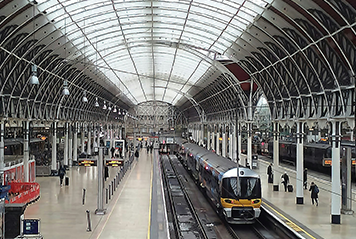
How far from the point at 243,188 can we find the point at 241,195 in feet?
1.23

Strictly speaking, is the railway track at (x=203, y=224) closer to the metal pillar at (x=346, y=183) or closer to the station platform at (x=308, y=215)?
the station platform at (x=308, y=215)

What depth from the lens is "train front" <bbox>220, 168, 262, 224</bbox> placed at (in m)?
21.1

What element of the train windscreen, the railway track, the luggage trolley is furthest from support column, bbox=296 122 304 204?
the luggage trolley

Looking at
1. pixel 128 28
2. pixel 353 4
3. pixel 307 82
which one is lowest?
pixel 307 82

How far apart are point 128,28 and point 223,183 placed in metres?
18.3

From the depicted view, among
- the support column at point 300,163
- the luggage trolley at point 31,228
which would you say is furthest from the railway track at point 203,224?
the luggage trolley at point 31,228

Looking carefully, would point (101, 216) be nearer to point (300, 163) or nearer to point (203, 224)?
point (203, 224)

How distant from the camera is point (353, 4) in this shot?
16.0 meters

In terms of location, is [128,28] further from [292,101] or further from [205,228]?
[205,228]

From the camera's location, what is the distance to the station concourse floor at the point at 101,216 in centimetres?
1693

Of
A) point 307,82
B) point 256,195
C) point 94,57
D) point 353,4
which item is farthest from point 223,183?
point 94,57

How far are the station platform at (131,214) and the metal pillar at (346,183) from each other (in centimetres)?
61

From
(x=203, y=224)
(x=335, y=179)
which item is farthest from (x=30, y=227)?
(x=335, y=179)

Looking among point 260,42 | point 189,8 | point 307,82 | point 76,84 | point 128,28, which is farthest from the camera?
point 76,84
